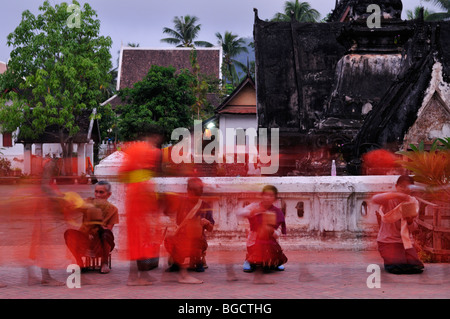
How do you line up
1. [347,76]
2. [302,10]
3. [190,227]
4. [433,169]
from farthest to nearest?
[302,10] → [347,76] → [433,169] → [190,227]

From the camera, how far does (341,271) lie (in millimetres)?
8555

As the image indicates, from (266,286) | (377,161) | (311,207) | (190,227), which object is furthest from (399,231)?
(377,161)

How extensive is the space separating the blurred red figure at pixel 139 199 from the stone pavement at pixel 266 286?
0.35 meters

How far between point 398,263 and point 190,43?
56778 millimetres

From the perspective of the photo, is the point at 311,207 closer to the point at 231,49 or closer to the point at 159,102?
the point at 159,102

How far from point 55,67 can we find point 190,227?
30.8 m

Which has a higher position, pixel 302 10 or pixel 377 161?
pixel 302 10

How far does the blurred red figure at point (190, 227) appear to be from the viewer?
27.4 ft

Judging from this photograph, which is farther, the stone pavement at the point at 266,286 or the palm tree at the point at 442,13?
the palm tree at the point at 442,13

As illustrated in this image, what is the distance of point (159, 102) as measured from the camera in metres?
38.1

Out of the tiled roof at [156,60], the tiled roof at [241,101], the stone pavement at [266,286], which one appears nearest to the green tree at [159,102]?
the tiled roof at [241,101]

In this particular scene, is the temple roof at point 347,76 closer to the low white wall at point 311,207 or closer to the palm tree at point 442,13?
the low white wall at point 311,207

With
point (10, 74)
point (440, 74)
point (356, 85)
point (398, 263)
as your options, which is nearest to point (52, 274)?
point (398, 263)

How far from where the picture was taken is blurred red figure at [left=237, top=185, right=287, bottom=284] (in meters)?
8.38
